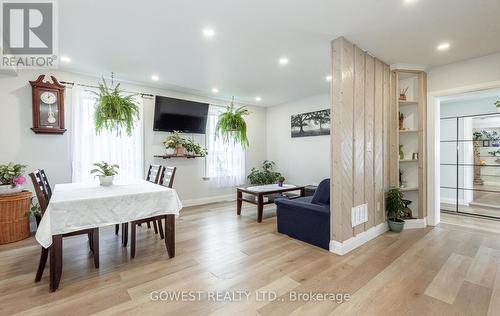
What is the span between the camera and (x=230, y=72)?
3885mm

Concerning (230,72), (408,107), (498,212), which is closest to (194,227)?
(230,72)

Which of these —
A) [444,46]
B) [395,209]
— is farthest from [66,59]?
[395,209]

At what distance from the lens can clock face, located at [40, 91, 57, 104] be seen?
3520 mm

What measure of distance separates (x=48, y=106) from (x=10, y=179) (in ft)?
3.97

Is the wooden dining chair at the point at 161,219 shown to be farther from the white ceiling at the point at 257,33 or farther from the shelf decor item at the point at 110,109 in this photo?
the white ceiling at the point at 257,33

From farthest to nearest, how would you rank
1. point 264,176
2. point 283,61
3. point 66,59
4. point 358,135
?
point 264,176
point 283,61
point 66,59
point 358,135

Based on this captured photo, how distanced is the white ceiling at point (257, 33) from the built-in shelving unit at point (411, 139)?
1.24ft

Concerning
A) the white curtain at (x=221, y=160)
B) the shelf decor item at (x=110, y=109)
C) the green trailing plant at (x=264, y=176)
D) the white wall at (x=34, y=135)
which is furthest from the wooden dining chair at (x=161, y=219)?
the green trailing plant at (x=264, y=176)

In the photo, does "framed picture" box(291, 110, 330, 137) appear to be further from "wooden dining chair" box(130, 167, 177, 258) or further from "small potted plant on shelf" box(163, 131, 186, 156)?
"wooden dining chair" box(130, 167, 177, 258)

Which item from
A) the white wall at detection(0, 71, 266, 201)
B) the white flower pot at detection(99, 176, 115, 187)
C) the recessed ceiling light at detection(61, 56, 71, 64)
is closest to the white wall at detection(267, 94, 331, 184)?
the white wall at detection(0, 71, 266, 201)

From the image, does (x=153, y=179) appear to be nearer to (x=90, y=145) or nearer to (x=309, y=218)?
(x=90, y=145)

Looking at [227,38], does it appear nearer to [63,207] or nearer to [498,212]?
[63,207]

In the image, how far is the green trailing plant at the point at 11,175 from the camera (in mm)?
3055

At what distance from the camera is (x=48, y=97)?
3561mm
